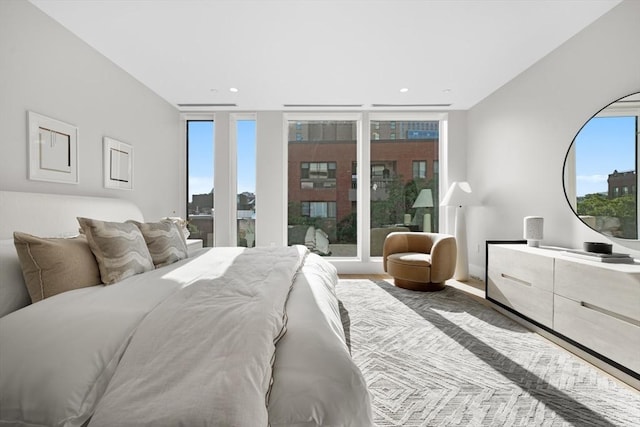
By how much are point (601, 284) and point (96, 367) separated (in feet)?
9.65

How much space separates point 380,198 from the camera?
207 inches

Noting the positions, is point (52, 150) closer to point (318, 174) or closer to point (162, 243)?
point (162, 243)

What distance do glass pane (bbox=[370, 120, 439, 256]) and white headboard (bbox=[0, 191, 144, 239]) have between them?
12.6 ft

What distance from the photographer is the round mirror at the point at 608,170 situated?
2.36m

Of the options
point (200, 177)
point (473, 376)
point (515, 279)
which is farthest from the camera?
point (200, 177)

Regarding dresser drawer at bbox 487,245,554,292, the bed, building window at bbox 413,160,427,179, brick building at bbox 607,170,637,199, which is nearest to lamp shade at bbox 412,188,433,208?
building window at bbox 413,160,427,179

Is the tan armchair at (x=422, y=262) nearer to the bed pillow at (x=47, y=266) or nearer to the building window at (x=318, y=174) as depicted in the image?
the building window at (x=318, y=174)

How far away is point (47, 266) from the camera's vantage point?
1.72 m

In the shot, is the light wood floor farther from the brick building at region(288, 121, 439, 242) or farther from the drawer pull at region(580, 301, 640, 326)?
the drawer pull at region(580, 301, 640, 326)

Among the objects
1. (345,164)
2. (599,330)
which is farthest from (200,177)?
(599,330)

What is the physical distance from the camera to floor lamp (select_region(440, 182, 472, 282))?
4473mm

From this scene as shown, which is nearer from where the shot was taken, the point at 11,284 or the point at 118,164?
the point at 11,284

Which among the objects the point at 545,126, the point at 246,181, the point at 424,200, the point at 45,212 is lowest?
the point at 45,212

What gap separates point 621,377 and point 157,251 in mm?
3418
